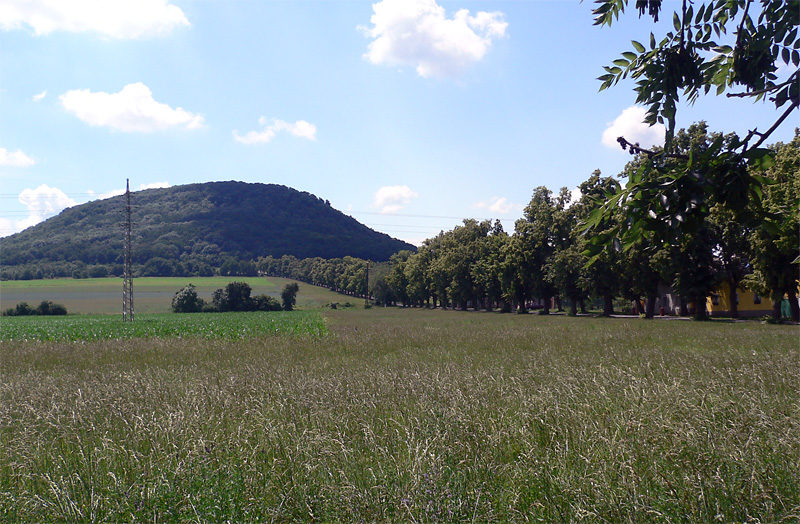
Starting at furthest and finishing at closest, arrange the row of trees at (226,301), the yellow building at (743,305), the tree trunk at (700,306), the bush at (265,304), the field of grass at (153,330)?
the bush at (265,304)
the row of trees at (226,301)
the yellow building at (743,305)
the tree trunk at (700,306)
the field of grass at (153,330)

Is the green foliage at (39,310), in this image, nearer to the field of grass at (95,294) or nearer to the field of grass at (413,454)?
the field of grass at (95,294)

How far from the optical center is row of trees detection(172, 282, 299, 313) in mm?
79688

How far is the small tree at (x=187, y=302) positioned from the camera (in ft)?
259

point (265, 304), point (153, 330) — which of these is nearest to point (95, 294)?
point (265, 304)

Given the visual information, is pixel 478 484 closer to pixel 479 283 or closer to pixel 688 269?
pixel 688 269

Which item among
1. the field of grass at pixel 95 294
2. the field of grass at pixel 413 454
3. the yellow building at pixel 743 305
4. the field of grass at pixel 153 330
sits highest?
the field of grass at pixel 95 294

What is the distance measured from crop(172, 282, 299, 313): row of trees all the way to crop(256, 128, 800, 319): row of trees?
34.3 metres

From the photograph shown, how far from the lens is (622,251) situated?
9.03ft

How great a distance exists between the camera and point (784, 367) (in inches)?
332

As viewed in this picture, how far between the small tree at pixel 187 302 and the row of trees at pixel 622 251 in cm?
4498

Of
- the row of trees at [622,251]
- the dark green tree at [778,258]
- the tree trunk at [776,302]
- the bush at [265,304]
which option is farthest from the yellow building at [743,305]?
the bush at [265,304]

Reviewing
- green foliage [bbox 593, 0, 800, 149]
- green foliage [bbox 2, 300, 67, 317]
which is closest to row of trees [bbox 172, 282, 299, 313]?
green foliage [bbox 2, 300, 67, 317]

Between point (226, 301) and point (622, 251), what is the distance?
283 ft

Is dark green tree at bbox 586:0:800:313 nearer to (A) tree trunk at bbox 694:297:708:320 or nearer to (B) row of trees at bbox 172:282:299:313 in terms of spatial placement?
(A) tree trunk at bbox 694:297:708:320
